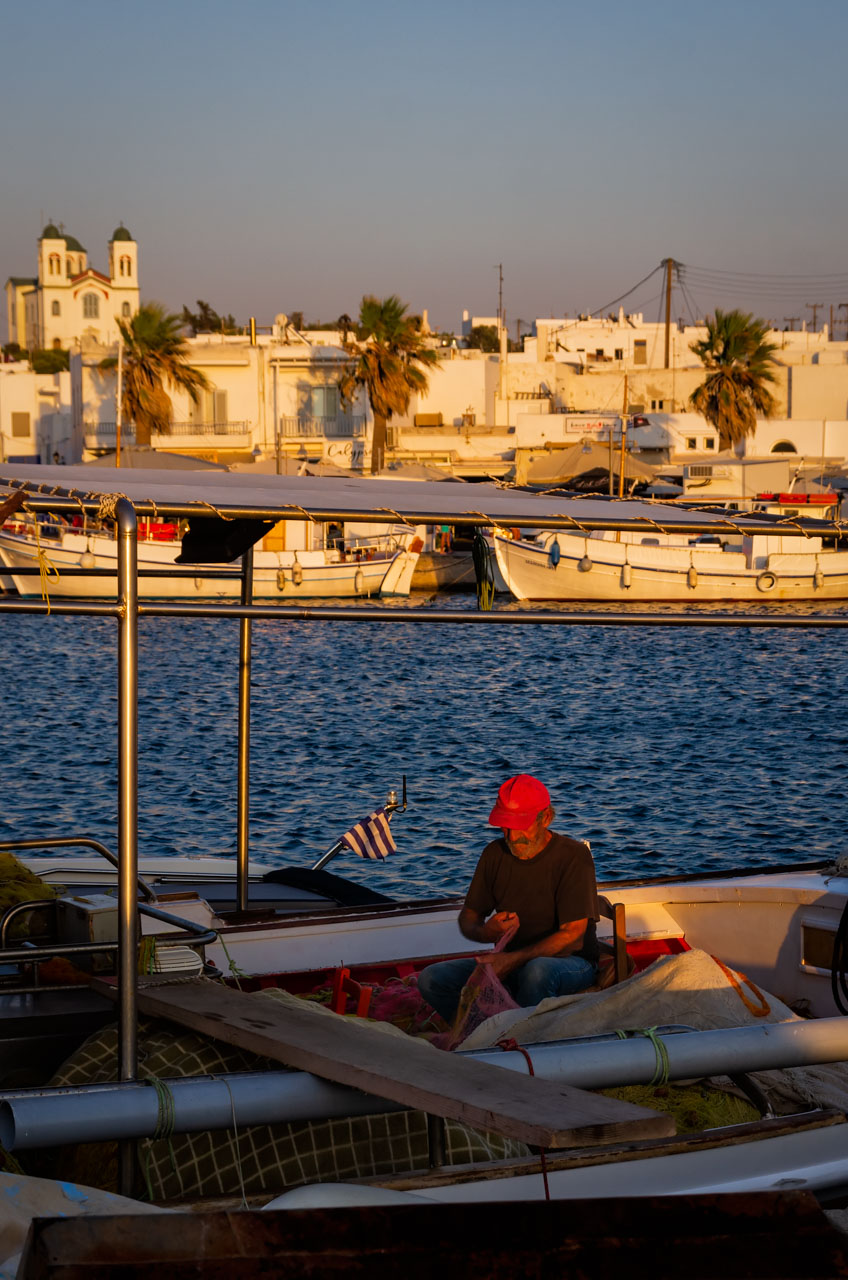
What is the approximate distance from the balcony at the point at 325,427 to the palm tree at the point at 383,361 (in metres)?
5.46

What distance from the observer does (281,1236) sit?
267cm

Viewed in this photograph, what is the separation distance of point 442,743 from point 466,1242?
2276 cm

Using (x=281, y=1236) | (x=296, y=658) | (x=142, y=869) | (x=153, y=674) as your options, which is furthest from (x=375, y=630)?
(x=281, y=1236)

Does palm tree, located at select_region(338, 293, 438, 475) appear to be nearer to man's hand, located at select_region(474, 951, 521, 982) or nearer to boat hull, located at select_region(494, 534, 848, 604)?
boat hull, located at select_region(494, 534, 848, 604)

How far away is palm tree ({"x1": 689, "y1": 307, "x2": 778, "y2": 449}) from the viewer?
202 ft

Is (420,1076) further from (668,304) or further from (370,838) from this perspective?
(668,304)

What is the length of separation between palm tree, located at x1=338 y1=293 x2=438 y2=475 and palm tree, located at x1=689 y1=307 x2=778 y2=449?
13.3 metres

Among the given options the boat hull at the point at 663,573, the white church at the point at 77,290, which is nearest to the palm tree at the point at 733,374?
the boat hull at the point at 663,573

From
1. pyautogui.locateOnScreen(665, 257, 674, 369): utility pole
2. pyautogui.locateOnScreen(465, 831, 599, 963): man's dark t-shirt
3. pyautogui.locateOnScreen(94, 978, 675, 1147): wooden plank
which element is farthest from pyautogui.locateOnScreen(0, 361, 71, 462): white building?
pyautogui.locateOnScreen(94, 978, 675, 1147): wooden plank

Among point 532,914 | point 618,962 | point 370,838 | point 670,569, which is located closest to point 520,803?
point 532,914

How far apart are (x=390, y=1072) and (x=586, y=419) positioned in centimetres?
6284

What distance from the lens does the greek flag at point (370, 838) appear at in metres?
11.0

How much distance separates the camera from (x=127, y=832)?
4.38 metres

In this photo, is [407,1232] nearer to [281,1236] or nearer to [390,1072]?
[281,1236]
